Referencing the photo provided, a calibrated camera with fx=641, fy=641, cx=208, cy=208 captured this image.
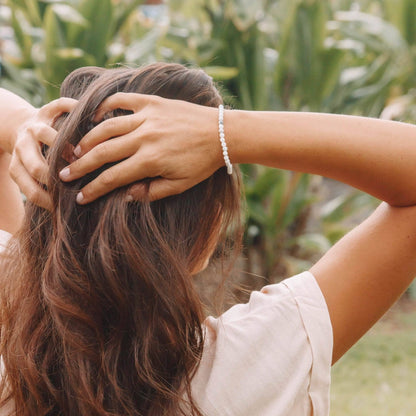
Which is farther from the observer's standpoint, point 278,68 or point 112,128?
point 278,68

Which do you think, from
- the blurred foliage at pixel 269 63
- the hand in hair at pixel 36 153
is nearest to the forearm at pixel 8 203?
the hand in hair at pixel 36 153

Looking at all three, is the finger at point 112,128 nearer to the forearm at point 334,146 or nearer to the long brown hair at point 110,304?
the long brown hair at point 110,304

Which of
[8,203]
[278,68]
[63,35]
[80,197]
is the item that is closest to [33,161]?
[80,197]

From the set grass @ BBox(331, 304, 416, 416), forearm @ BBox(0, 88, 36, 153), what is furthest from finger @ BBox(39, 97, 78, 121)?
grass @ BBox(331, 304, 416, 416)

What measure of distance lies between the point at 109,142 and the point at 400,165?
0.49m

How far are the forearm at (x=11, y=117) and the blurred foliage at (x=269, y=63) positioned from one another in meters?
2.13

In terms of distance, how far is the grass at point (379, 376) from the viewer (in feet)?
9.79

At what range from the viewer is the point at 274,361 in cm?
95

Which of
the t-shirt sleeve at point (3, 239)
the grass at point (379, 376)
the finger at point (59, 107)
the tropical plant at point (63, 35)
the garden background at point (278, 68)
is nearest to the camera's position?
the finger at point (59, 107)

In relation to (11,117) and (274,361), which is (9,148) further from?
(274,361)

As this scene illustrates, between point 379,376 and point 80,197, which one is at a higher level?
point 80,197

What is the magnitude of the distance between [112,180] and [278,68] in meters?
3.18

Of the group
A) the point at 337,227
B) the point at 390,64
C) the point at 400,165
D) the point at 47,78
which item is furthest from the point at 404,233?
the point at 390,64

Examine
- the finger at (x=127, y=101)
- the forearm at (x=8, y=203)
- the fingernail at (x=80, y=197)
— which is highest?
the finger at (x=127, y=101)
